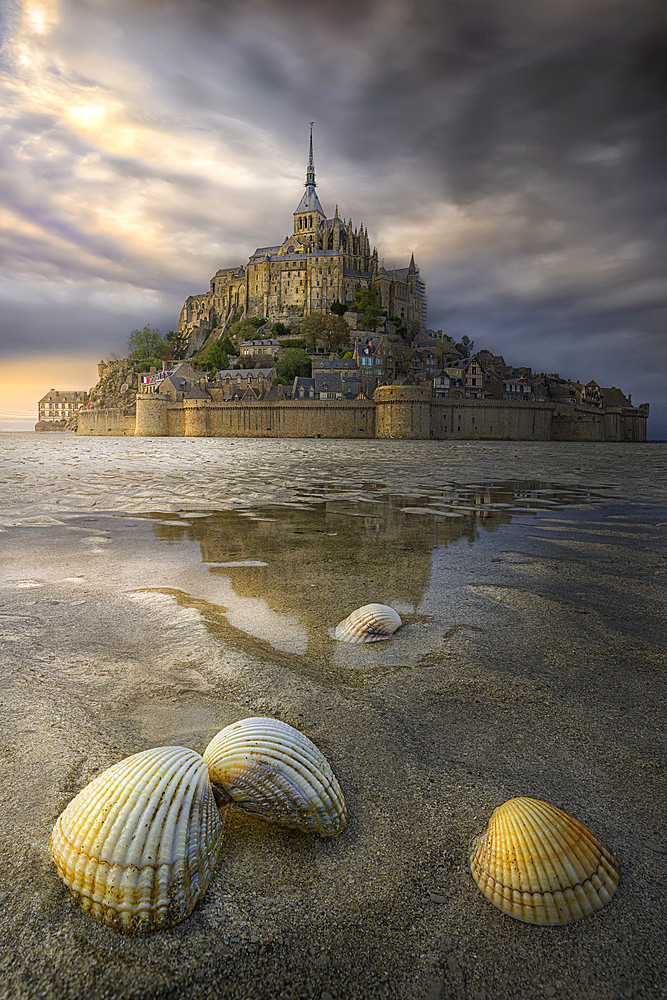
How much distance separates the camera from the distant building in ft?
424

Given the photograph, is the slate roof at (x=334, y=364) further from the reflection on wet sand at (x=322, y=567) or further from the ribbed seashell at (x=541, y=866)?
the ribbed seashell at (x=541, y=866)

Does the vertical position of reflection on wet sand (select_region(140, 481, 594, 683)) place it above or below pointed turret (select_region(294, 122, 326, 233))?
below

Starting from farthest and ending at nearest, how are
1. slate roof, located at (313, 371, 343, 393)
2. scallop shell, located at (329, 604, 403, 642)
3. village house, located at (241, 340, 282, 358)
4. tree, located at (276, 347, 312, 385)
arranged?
village house, located at (241, 340, 282, 358) → tree, located at (276, 347, 312, 385) → slate roof, located at (313, 371, 343, 393) → scallop shell, located at (329, 604, 403, 642)

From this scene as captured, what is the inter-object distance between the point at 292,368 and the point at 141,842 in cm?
7796

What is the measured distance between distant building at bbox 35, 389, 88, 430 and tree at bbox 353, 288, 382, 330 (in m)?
74.7

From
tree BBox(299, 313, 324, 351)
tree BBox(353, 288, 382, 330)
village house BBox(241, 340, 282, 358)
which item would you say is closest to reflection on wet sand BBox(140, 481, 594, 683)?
village house BBox(241, 340, 282, 358)

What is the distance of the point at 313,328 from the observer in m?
86.1

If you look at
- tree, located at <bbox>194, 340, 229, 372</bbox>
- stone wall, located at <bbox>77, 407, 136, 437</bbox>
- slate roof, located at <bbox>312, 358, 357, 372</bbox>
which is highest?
tree, located at <bbox>194, 340, 229, 372</bbox>

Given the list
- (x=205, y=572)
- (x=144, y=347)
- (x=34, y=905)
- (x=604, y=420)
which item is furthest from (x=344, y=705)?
(x=144, y=347)

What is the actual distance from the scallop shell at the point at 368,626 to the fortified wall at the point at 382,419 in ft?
195

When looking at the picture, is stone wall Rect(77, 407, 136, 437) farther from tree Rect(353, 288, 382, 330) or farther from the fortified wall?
tree Rect(353, 288, 382, 330)

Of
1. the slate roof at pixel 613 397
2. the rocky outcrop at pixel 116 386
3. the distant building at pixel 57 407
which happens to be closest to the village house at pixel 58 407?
the distant building at pixel 57 407

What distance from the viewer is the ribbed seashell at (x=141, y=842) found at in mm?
1237

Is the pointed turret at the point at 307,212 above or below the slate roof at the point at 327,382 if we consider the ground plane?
above
